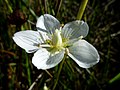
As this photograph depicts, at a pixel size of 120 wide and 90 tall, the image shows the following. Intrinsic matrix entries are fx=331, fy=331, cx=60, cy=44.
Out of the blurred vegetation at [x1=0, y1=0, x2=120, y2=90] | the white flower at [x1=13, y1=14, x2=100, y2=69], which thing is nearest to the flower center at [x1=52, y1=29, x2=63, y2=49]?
the white flower at [x1=13, y1=14, x2=100, y2=69]

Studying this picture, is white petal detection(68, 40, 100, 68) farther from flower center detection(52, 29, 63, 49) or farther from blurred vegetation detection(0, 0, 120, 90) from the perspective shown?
blurred vegetation detection(0, 0, 120, 90)

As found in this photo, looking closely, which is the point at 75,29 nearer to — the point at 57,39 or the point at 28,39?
the point at 57,39

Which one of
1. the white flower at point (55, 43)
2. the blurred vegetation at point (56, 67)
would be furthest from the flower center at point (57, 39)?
the blurred vegetation at point (56, 67)

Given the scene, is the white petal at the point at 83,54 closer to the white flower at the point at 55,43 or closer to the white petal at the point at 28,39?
the white flower at the point at 55,43

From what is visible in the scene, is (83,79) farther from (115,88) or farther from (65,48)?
(65,48)

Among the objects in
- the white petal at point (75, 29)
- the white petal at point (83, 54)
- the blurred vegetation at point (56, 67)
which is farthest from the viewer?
the blurred vegetation at point (56, 67)

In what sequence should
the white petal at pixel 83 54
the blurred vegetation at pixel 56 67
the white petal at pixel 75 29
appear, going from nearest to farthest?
the white petal at pixel 83 54
the white petal at pixel 75 29
the blurred vegetation at pixel 56 67

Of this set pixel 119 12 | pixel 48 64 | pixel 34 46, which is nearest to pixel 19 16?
pixel 34 46

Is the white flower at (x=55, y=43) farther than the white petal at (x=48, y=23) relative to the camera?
No
